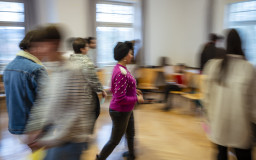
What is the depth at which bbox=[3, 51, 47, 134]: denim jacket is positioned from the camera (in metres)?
1.29

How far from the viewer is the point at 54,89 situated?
3.38 ft

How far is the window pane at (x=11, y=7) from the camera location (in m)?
4.89

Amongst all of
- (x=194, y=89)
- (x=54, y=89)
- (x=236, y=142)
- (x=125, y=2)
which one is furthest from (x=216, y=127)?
(x=125, y=2)

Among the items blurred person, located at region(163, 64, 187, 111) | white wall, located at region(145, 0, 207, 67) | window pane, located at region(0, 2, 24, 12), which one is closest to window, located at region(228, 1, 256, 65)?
white wall, located at region(145, 0, 207, 67)

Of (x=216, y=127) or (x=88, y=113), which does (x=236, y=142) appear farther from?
(x=88, y=113)

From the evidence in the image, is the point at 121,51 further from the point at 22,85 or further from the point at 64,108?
the point at 64,108

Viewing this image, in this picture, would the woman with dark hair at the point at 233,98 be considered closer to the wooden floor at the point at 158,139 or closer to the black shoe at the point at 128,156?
the wooden floor at the point at 158,139

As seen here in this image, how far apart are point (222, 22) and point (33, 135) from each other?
18.4ft

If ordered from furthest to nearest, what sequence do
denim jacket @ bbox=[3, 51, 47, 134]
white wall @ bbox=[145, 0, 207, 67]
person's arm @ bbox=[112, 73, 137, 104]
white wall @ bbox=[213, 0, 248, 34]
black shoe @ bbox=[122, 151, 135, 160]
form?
white wall @ bbox=[145, 0, 207, 67], white wall @ bbox=[213, 0, 248, 34], black shoe @ bbox=[122, 151, 135, 160], person's arm @ bbox=[112, 73, 137, 104], denim jacket @ bbox=[3, 51, 47, 134]

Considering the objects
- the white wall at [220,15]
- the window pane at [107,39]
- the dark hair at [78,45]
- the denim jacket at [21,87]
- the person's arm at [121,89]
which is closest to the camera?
the denim jacket at [21,87]

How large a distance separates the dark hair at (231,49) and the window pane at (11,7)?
16.5ft

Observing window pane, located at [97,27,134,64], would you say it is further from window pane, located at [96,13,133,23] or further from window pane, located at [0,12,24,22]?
window pane, located at [0,12,24,22]

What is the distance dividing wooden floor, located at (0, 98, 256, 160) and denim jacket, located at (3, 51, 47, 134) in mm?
1048

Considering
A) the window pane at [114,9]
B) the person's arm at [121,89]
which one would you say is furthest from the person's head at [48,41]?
the window pane at [114,9]
